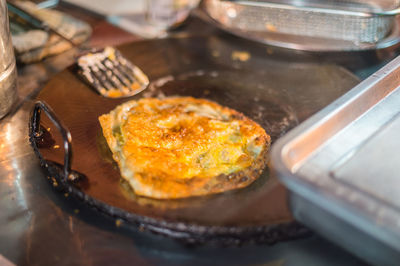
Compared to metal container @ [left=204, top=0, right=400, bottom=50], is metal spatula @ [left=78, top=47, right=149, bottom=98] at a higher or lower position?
lower

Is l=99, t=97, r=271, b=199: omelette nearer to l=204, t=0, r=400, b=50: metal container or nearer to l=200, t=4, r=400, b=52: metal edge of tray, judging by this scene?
l=200, t=4, r=400, b=52: metal edge of tray

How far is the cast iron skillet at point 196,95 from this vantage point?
3.06 ft

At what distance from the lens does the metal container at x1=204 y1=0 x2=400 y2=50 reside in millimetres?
1733

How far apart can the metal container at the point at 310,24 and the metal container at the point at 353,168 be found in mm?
626

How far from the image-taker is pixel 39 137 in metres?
1.16

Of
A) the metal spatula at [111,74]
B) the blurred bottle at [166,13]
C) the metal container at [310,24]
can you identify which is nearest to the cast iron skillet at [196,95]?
the metal spatula at [111,74]

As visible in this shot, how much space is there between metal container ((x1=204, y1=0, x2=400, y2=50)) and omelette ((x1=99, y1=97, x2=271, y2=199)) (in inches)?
23.5

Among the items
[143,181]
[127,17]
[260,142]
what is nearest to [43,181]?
[143,181]

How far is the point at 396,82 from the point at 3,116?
1264 mm

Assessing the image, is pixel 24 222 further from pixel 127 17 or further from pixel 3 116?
pixel 127 17

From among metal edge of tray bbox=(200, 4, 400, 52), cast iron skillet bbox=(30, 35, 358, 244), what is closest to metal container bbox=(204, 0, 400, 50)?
metal edge of tray bbox=(200, 4, 400, 52)

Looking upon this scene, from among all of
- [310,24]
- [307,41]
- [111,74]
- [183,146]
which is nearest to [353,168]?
[183,146]

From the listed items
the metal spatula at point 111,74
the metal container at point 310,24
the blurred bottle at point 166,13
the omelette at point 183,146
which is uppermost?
the metal container at point 310,24

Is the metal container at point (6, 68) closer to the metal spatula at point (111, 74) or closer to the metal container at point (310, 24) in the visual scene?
the metal spatula at point (111, 74)
